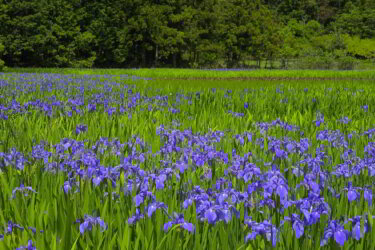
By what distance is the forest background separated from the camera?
1855 inches

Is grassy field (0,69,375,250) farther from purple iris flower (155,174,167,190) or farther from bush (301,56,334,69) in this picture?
bush (301,56,334,69)

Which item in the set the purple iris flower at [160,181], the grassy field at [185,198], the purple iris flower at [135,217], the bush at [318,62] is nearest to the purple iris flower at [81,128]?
the grassy field at [185,198]

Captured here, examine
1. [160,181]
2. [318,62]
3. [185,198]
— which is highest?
[318,62]

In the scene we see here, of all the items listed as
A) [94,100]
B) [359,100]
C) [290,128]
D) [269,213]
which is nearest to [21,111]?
[94,100]

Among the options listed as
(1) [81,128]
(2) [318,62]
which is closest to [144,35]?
(2) [318,62]

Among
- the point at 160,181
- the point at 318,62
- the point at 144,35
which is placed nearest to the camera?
the point at 160,181

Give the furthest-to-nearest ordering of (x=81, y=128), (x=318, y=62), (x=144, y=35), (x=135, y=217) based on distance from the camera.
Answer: (x=318, y=62) < (x=144, y=35) < (x=81, y=128) < (x=135, y=217)

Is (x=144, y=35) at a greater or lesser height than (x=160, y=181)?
greater

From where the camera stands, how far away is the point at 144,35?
51875 millimetres

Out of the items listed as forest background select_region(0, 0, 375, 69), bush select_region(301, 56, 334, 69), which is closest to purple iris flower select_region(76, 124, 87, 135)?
forest background select_region(0, 0, 375, 69)

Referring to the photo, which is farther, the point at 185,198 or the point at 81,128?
the point at 81,128

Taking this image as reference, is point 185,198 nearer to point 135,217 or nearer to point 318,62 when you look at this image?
point 135,217

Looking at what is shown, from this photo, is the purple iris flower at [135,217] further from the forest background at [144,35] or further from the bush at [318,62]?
the bush at [318,62]

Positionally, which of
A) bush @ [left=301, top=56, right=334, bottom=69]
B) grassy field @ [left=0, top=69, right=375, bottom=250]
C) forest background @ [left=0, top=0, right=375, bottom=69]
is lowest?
grassy field @ [left=0, top=69, right=375, bottom=250]
